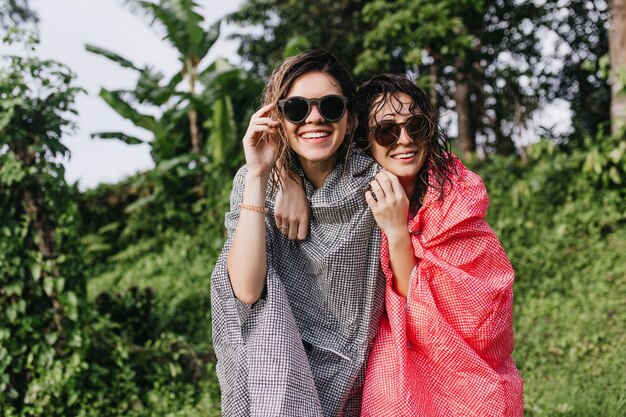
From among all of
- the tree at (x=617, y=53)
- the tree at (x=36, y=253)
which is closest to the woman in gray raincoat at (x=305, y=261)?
the tree at (x=36, y=253)

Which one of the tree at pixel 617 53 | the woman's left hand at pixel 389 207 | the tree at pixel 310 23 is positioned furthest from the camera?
the tree at pixel 310 23

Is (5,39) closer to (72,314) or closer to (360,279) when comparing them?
(72,314)

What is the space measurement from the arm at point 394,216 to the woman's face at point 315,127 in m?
0.18

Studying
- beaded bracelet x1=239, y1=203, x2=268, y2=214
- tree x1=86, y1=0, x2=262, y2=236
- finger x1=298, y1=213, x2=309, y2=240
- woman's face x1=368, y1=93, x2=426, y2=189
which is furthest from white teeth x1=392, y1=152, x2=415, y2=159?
tree x1=86, y1=0, x2=262, y2=236

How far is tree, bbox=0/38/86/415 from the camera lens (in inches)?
139

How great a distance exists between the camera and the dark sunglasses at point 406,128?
6.38 feet

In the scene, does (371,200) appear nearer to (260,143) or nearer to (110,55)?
(260,143)

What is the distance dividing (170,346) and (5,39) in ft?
7.67

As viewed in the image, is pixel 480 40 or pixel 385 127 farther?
pixel 480 40

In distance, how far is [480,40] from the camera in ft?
26.6

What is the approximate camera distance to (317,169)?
2.02 meters

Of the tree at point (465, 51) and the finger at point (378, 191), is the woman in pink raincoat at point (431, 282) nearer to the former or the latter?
the finger at point (378, 191)

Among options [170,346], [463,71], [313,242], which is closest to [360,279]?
[313,242]

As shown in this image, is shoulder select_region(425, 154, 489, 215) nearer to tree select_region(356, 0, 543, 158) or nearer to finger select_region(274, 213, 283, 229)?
finger select_region(274, 213, 283, 229)
